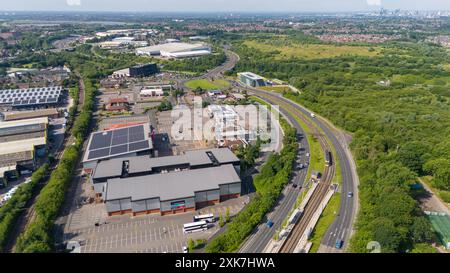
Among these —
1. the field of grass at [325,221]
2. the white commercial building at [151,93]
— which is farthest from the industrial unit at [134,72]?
the field of grass at [325,221]

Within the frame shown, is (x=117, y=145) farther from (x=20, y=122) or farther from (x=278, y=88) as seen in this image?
(x=278, y=88)

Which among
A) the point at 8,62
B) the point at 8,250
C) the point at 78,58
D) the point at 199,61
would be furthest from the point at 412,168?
the point at 8,62

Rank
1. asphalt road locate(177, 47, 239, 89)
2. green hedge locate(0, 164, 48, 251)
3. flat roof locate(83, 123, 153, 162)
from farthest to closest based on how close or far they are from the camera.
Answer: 1. asphalt road locate(177, 47, 239, 89)
2. flat roof locate(83, 123, 153, 162)
3. green hedge locate(0, 164, 48, 251)

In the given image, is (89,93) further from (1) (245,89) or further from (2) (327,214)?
(2) (327,214)

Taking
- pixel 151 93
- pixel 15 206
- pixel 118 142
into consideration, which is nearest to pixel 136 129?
pixel 118 142

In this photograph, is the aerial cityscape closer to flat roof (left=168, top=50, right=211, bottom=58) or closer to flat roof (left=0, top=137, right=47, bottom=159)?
flat roof (left=0, top=137, right=47, bottom=159)

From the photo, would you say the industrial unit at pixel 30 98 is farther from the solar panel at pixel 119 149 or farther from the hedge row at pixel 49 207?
the solar panel at pixel 119 149

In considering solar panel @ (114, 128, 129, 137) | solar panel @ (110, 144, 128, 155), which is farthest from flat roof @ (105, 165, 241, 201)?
solar panel @ (114, 128, 129, 137)
